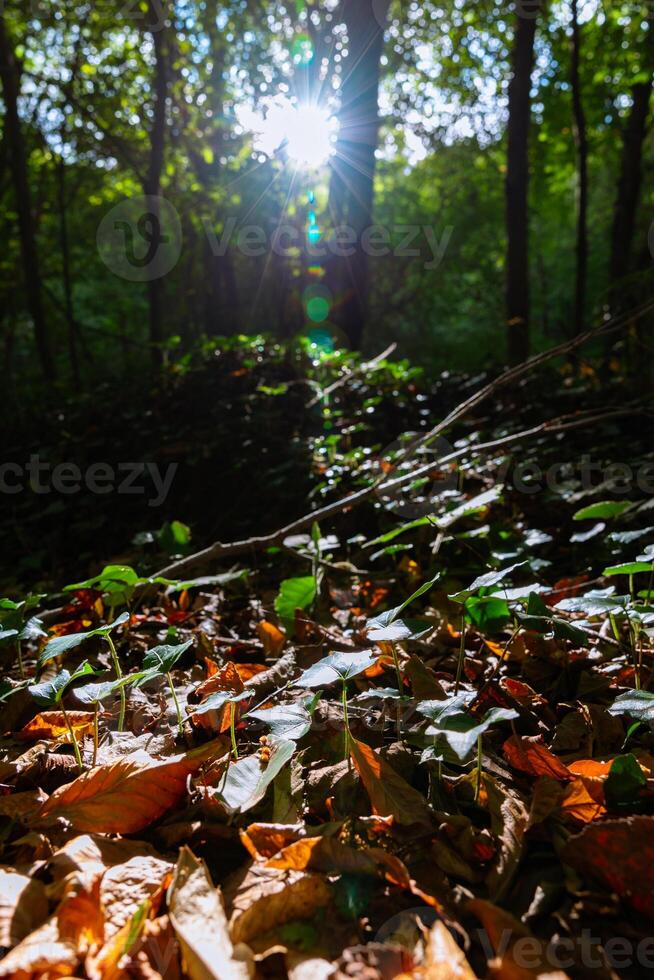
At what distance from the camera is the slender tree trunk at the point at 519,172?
264 inches

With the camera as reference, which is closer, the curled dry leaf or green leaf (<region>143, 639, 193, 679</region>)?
the curled dry leaf

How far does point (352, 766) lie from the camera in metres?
1.28

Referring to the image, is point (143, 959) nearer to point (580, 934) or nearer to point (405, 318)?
point (580, 934)

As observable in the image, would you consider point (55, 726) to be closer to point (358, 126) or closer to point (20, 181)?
point (358, 126)

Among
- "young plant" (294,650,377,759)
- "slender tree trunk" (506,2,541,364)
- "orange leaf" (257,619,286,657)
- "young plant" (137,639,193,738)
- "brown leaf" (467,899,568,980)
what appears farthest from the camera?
"slender tree trunk" (506,2,541,364)

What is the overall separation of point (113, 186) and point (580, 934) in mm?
15447

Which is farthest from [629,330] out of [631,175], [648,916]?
[631,175]

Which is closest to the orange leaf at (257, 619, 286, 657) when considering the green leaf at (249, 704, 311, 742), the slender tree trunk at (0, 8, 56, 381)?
the green leaf at (249, 704, 311, 742)

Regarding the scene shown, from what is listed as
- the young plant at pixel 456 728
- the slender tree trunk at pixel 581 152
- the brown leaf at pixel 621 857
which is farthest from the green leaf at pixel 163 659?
the slender tree trunk at pixel 581 152

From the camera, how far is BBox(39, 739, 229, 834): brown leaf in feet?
3.83

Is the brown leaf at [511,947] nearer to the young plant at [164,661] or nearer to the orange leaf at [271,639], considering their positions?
the young plant at [164,661]

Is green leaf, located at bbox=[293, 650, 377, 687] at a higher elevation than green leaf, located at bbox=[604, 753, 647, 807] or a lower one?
higher

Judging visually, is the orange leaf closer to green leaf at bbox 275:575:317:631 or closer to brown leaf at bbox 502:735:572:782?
green leaf at bbox 275:575:317:631

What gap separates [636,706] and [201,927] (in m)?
0.84
